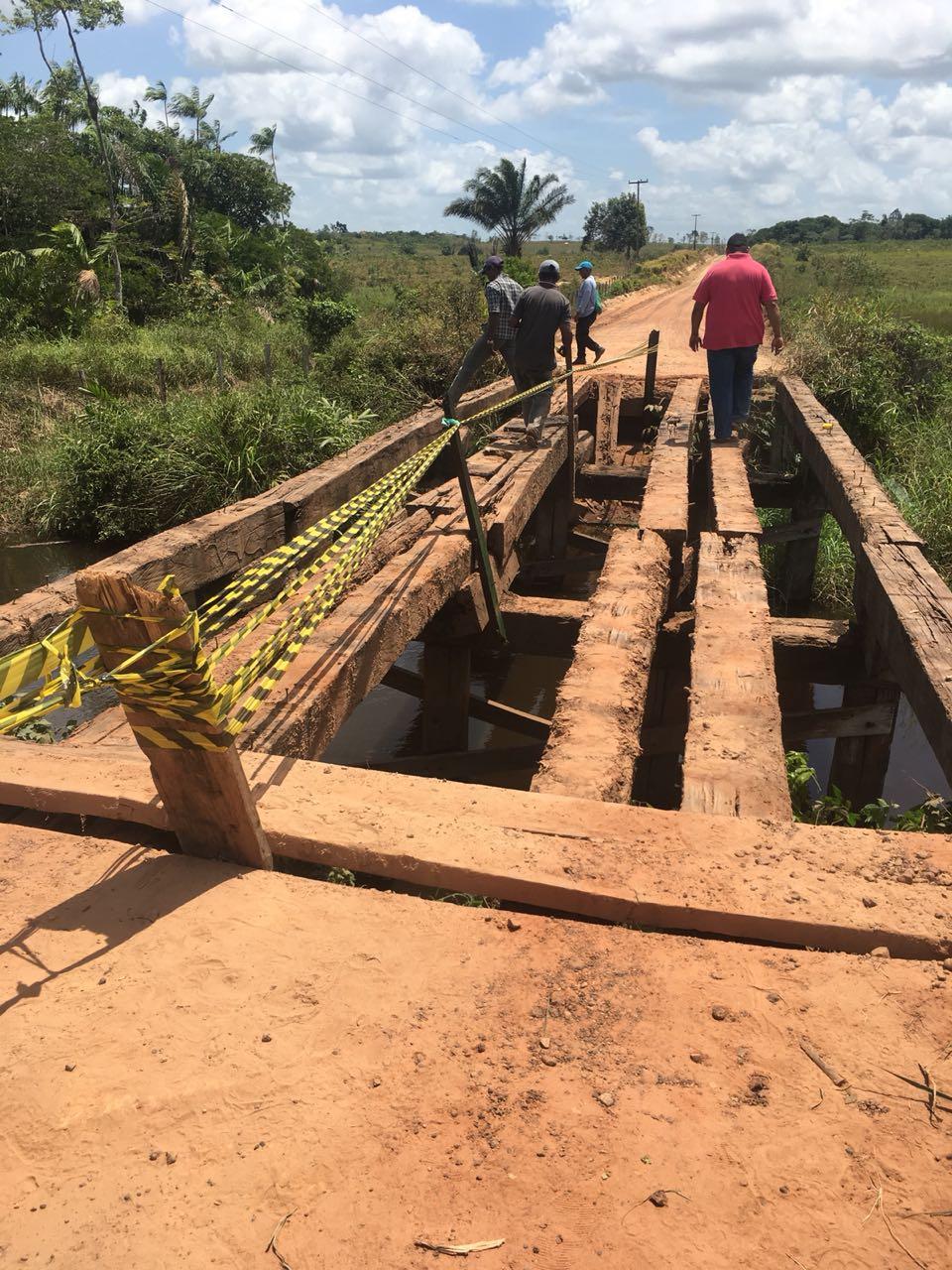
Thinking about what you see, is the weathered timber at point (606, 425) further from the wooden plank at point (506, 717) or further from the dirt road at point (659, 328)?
the wooden plank at point (506, 717)

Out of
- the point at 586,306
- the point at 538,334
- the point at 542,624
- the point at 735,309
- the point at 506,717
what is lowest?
the point at 506,717

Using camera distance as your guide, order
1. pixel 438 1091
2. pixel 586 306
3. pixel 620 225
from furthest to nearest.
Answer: pixel 620 225 → pixel 586 306 → pixel 438 1091

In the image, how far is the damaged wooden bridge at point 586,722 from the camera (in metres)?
2.32

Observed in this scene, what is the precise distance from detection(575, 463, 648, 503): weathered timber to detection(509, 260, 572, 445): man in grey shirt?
1.72m

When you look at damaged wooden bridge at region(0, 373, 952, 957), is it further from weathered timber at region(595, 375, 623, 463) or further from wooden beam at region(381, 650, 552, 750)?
weathered timber at region(595, 375, 623, 463)

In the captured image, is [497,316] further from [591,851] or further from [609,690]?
[591,851]

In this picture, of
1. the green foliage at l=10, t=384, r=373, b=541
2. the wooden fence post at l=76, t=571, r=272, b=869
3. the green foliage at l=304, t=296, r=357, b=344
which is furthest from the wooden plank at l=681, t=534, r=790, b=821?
the green foliage at l=304, t=296, r=357, b=344

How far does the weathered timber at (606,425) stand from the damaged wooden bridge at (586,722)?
2861mm

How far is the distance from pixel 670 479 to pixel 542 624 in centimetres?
170

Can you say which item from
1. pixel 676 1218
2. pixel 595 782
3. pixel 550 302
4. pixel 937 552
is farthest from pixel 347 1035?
pixel 937 552

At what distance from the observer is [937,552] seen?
8328 mm

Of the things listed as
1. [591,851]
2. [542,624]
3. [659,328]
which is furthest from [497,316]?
[659,328]

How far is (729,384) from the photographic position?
7449mm

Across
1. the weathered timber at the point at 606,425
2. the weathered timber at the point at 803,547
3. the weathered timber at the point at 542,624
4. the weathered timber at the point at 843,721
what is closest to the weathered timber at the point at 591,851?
the weathered timber at the point at 542,624
